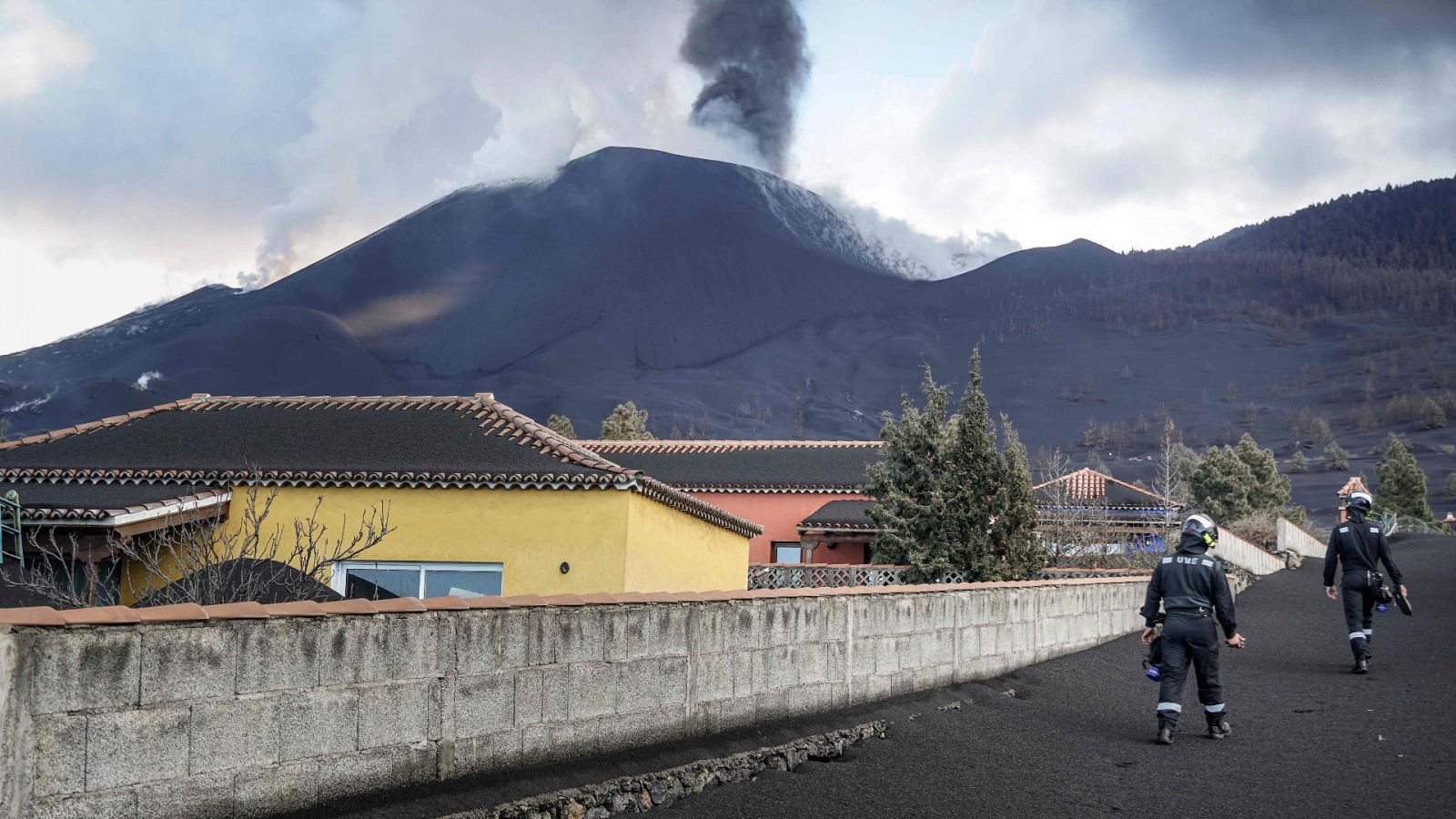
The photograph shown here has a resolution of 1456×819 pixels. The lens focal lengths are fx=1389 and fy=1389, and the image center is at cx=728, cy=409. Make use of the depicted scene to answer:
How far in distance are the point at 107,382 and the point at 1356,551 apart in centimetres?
17303

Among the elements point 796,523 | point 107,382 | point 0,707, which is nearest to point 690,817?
point 0,707

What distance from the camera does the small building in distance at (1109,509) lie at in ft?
111

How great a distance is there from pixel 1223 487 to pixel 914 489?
29.9 meters

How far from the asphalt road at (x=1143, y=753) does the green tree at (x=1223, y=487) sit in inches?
1429

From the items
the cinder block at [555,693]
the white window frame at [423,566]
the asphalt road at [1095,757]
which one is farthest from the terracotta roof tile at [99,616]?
the white window frame at [423,566]

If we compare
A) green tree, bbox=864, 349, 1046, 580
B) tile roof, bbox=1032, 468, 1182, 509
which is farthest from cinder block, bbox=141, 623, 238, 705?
tile roof, bbox=1032, 468, 1182, 509

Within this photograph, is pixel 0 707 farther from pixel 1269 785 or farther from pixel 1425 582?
pixel 1425 582

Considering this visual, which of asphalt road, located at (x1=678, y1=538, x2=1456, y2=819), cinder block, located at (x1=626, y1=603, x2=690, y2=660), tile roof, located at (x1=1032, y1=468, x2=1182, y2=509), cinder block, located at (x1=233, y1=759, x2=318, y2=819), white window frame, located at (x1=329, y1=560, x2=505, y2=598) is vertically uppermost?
tile roof, located at (x1=1032, y1=468, x2=1182, y2=509)

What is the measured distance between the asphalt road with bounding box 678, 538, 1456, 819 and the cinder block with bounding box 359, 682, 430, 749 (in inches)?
66.7

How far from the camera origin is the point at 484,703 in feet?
23.4

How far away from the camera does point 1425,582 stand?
26594 mm

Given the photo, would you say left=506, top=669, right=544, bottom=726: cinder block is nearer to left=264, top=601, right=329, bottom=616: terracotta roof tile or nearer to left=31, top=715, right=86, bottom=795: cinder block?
left=264, top=601, right=329, bottom=616: terracotta roof tile

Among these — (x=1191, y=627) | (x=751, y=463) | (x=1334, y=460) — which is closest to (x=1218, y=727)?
(x=1191, y=627)

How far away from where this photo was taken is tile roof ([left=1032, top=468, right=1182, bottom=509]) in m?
39.6
